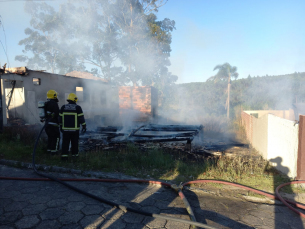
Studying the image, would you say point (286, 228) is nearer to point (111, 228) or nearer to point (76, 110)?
point (111, 228)

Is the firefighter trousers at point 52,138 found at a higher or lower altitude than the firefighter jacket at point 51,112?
lower

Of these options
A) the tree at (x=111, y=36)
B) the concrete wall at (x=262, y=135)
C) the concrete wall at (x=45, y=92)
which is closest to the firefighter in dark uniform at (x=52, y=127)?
the concrete wall at (x=262, y=135)

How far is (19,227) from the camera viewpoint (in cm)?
201

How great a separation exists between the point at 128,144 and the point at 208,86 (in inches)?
763

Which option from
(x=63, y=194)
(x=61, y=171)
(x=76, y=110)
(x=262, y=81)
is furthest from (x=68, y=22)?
(x=262, y=81)

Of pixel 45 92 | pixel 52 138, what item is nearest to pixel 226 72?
pixel 45 92

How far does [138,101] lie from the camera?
1063 centimetres

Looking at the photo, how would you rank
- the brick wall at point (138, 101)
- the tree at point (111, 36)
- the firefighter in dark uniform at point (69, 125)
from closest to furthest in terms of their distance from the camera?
1. the firefighter in dark uniform at point (69, 125)
2. the brick wall at point (138, 101)
3. the tree at point (111, 36)

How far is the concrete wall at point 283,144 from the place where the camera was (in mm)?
3510

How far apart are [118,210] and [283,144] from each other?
3428 millimetres

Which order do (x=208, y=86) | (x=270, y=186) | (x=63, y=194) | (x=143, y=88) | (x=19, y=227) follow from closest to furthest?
(x=19, y=227) → (x=63, y=194) → (x=270, y=186) → (x=143, y=88) → (x=208, y=86)

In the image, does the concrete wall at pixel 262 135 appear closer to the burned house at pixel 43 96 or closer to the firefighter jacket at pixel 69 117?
the firefighter jacket at pixel 69 117

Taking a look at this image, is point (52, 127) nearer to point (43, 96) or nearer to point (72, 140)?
point (72, 140)

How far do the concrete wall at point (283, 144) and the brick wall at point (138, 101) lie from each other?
6.50 m
